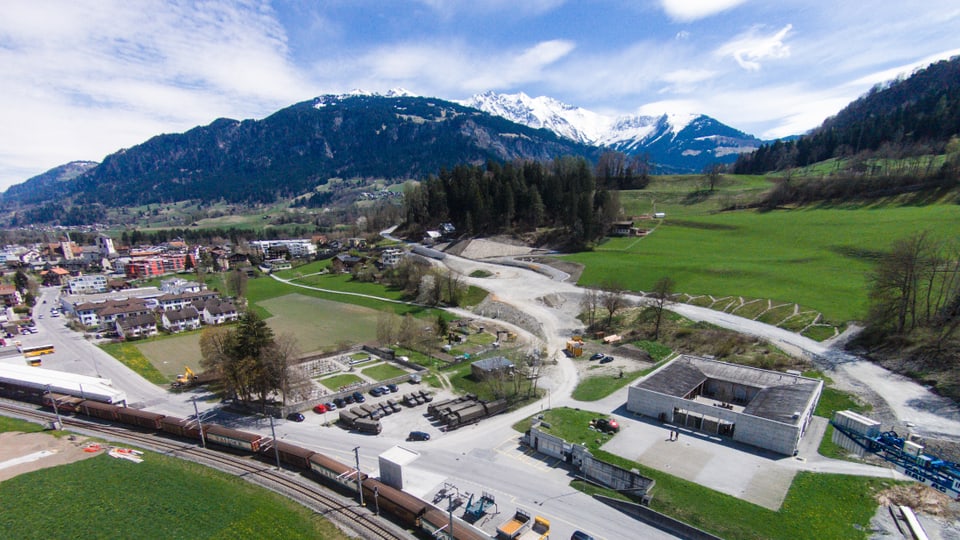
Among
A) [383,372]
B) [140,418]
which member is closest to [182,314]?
[140,418]

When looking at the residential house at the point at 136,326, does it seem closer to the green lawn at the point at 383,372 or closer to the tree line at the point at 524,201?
the green lawn at the point at 383,372

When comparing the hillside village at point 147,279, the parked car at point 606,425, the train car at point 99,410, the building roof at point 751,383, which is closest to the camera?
the building roof at point 751,383

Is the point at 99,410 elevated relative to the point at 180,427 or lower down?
elevated

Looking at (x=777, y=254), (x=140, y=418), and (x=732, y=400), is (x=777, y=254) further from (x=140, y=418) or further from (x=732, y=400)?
(x=140, y=418)

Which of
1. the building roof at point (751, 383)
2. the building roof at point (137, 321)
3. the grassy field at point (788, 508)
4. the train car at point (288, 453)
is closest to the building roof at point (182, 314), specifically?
the building roof at point (137, 321)

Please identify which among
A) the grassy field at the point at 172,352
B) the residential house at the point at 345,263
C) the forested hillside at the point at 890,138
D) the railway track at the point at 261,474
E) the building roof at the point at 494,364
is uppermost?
the forested hillside at the point at 890,138

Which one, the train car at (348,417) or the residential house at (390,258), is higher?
the residential house at (390,258)

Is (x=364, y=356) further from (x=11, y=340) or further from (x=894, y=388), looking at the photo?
(x=11, y=340)

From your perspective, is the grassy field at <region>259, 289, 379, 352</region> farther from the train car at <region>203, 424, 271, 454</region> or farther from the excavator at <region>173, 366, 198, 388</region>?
the train car at <region>203, 424, 271, 454</region>

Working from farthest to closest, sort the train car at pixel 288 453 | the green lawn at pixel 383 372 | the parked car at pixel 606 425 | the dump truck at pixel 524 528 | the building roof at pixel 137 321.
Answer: the building roof at pixel 137 321 < the green lawn at pixel 383 372 < the parked car at pixel 606 425 < the train car at pixel 288 453 < the dump truck at pixel 524 528
